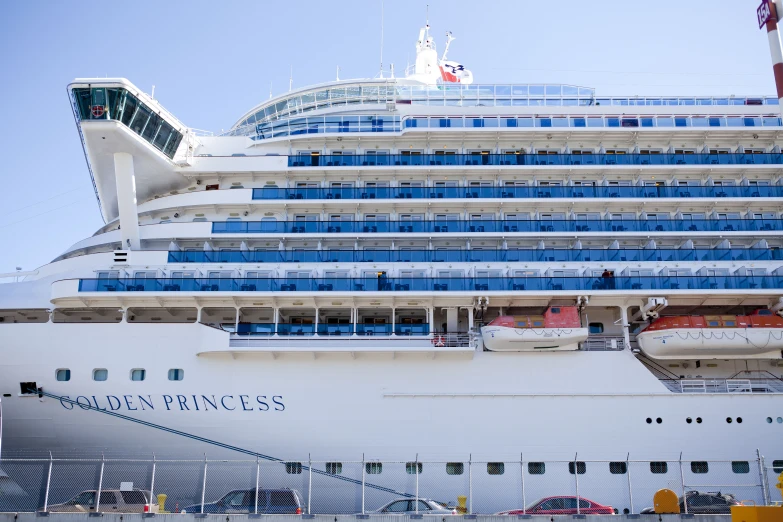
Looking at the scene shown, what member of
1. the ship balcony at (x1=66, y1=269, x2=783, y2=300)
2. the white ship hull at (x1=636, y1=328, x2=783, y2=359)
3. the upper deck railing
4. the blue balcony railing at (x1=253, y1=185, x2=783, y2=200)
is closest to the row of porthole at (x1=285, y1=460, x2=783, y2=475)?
the white ship hull at (x1=636, y1=328, x2=783, y2=359)

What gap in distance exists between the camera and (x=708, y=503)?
758 inches

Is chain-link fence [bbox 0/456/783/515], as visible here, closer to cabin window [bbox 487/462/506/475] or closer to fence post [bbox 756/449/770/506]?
cabin window [bbox 487/462/506/475]

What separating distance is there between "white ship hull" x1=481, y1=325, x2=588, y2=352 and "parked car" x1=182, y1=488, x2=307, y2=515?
8189mm

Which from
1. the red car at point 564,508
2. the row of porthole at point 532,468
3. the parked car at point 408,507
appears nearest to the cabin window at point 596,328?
the row of porthole at point 532,468

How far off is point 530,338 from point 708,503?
6858mm

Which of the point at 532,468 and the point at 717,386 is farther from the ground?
the point at 717,386

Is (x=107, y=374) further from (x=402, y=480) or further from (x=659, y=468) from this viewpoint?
(x=659, y=468)

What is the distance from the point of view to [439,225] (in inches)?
1059

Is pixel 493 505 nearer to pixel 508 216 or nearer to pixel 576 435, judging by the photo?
pixel 576 435

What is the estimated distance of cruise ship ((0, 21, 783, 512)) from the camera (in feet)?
74.9

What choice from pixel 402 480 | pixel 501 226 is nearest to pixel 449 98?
pixel 501 226

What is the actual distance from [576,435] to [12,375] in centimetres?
1744

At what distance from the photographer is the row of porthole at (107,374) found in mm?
22969

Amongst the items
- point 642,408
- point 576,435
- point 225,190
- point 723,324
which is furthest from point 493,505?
point 225,190
